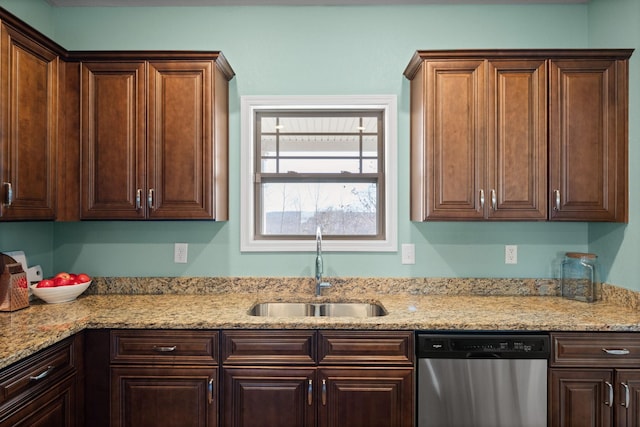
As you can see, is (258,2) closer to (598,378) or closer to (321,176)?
(321,176)

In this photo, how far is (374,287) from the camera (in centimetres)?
260

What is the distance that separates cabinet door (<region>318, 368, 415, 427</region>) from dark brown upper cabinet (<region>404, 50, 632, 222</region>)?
0.94 m

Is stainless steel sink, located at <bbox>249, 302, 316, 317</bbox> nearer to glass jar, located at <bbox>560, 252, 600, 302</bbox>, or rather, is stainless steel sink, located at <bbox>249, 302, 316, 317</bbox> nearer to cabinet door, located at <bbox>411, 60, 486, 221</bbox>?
cabinet door, located at <bbox>411, 60, 486, 221</bbox>

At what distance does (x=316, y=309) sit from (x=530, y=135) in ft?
5.16

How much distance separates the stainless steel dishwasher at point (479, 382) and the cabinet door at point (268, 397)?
47cm

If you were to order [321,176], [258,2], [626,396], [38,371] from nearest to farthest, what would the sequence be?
[38,371] < [626,396] < [258,2] < [321,176]

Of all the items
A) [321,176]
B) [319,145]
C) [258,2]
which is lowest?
[321,176]

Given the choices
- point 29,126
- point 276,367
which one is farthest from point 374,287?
point 29,126

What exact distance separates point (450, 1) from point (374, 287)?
74.2 inches

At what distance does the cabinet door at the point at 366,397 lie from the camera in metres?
1.92

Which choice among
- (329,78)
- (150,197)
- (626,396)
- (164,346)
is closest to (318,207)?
(329,78)

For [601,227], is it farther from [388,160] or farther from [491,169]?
[388,160]

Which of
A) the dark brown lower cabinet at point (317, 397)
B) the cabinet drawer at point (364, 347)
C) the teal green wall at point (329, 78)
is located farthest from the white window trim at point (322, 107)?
the dark brown lower cabinet at point (317, 397)

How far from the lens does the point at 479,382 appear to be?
1.93 meters
